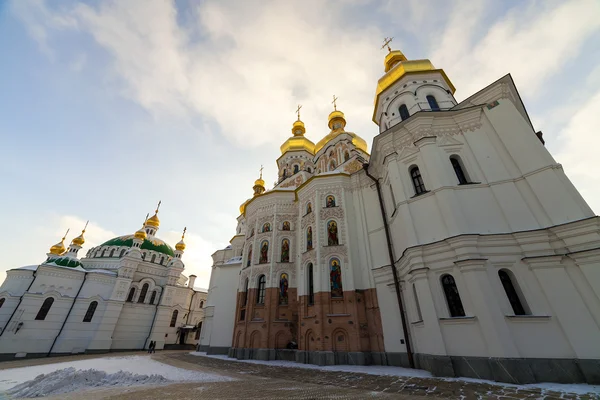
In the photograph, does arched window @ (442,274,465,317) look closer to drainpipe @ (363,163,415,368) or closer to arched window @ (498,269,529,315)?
arched window @ (498,269,529,315)

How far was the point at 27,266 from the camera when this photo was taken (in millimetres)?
26234

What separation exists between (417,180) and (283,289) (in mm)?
Result: 11274

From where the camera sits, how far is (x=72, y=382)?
25.4ft

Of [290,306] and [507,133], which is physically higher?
[507,133]

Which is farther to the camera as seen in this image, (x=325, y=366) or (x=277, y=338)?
(x=277, y=338)

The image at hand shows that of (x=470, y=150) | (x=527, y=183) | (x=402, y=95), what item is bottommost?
(x=527, y=183)

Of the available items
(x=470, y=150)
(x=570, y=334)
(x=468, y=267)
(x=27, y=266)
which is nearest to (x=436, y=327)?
(x=468, y=267)

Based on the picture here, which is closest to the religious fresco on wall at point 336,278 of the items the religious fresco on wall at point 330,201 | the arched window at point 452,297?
the religious fresco on wall at point 330,201

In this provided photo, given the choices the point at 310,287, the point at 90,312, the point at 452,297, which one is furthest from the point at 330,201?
the point at 90,312

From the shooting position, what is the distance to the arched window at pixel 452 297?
9031mm

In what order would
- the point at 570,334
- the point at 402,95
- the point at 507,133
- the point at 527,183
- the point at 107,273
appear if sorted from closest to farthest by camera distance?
the point at 570,334, the point at 527,183, the point at 507,133, the point at 402,95, the point at 107,273

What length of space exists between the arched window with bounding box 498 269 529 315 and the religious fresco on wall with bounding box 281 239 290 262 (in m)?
12.4

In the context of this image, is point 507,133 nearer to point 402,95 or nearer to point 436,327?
point 402,95

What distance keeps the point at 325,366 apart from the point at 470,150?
1258 cm
